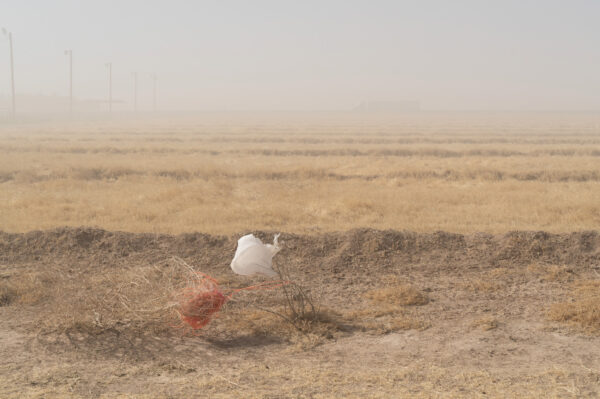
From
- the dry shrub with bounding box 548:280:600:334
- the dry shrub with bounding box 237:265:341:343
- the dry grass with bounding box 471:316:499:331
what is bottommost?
the dry shrub with bounding box 237:265:341:343

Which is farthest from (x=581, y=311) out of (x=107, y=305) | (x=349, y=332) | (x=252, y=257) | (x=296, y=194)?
(x=296, y=194)

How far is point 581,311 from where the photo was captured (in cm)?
755

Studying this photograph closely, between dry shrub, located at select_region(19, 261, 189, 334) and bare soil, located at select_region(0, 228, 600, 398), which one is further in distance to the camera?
dry shrub, located at select_region(19, 261, 189, 334)

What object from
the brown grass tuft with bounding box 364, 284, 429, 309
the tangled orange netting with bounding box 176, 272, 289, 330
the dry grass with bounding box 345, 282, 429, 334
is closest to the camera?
the tangled orange netting with bounding box 176, 272, 289, 330

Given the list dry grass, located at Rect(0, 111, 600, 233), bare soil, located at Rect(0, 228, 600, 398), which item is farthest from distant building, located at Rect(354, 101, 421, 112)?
bare soil, located at Rect(0, 228, 600, 398)

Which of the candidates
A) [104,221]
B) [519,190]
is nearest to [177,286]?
[104,221]

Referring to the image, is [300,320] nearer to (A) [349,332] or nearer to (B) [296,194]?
(A) [349,332]

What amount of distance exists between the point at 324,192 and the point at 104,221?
7161 mm

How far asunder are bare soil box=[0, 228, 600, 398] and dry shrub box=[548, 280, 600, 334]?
0.09 m

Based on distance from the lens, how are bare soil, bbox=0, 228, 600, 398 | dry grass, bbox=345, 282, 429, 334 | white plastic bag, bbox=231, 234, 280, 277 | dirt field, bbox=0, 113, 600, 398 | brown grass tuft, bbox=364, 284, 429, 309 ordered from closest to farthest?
bare soil, bbox=0, 228, 600, 398
dirt field, bbox=0, 113, 600, 398
white plastic bag, bbox=231, 234, 280, 277
dry grass, bbox=345, 282, 429, 334
brown grass tuft, bbox=364, 284, 429, 309

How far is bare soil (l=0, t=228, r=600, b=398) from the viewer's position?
5.68 metres

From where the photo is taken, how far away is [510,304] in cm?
822

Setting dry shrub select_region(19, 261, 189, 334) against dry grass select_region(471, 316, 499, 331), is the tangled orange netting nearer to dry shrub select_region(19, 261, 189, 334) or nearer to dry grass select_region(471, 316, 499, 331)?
dry shrub select_region(19, 261, 189, 334)

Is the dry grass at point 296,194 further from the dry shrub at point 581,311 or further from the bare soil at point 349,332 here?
the dry shrub at point 581,311
